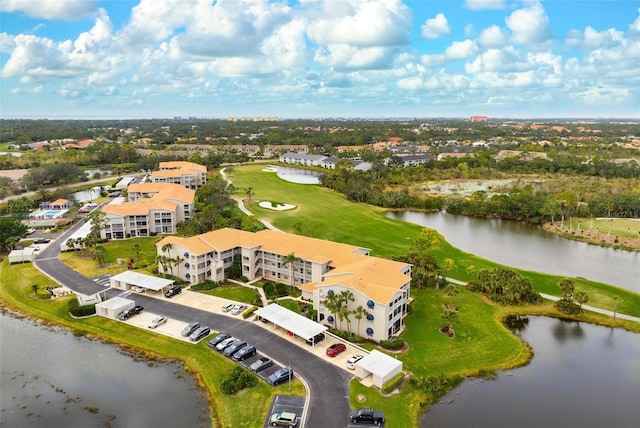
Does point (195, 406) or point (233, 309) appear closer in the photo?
point (195, 406)

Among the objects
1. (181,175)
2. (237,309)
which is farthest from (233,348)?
(181,175)

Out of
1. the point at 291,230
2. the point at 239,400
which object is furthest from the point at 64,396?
the point at 291,230

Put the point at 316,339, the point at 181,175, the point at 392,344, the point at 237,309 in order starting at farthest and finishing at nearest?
the point at 181,175 < the point at 237,309 < the point at 316,339 < the point at 392,344

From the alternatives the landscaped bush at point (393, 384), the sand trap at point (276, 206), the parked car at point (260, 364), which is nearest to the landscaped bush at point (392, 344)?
the landscaped bush at point (393, 384)

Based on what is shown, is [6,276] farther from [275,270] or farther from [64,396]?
[275,270]

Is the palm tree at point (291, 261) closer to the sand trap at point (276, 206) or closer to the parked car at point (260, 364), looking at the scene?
the parked car at point (260, 364)

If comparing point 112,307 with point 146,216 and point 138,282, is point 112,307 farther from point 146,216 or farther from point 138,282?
point 146,216
